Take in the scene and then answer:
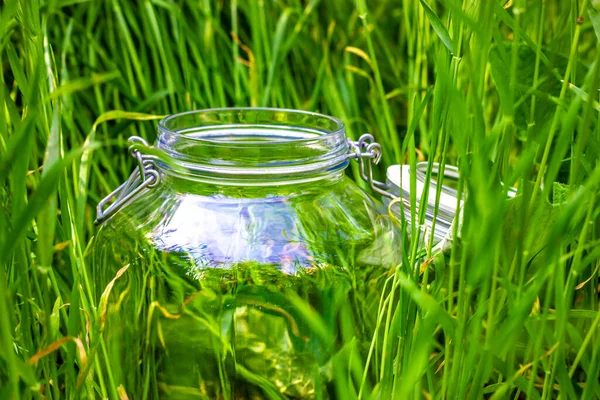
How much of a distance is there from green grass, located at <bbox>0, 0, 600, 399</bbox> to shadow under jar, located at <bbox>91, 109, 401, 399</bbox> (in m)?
0.04

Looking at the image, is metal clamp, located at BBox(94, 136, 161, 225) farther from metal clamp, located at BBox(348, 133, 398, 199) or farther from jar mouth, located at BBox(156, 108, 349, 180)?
metal clamp, located at BBox(348, 133, 398, 199)

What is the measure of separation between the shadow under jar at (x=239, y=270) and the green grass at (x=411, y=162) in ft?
0.13

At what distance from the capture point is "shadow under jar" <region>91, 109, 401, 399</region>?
25.6 inches

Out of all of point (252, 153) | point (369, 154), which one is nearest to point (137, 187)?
point (252, 153)

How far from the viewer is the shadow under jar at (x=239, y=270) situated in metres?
0.65

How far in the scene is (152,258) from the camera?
663 millimetres

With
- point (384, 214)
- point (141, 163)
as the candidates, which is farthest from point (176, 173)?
point (384, 214)

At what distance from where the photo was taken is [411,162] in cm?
50

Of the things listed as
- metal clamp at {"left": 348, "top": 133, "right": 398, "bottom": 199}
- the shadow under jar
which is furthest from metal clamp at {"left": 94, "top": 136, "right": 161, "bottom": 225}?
metal clamp at {"left": 348, "top": 133, "right": 398, "bottom": 199}

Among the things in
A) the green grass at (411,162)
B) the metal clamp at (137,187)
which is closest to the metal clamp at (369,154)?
the green grass at (411,162)

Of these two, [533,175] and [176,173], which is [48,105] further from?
[533,175]

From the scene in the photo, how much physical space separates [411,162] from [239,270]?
8.8 inches

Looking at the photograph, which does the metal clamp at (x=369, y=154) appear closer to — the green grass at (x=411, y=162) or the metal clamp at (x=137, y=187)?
the green grass at (x=411, y=162)

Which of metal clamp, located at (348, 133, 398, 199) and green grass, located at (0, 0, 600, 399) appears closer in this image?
green grass, located at (0, 0, 600, 399)
